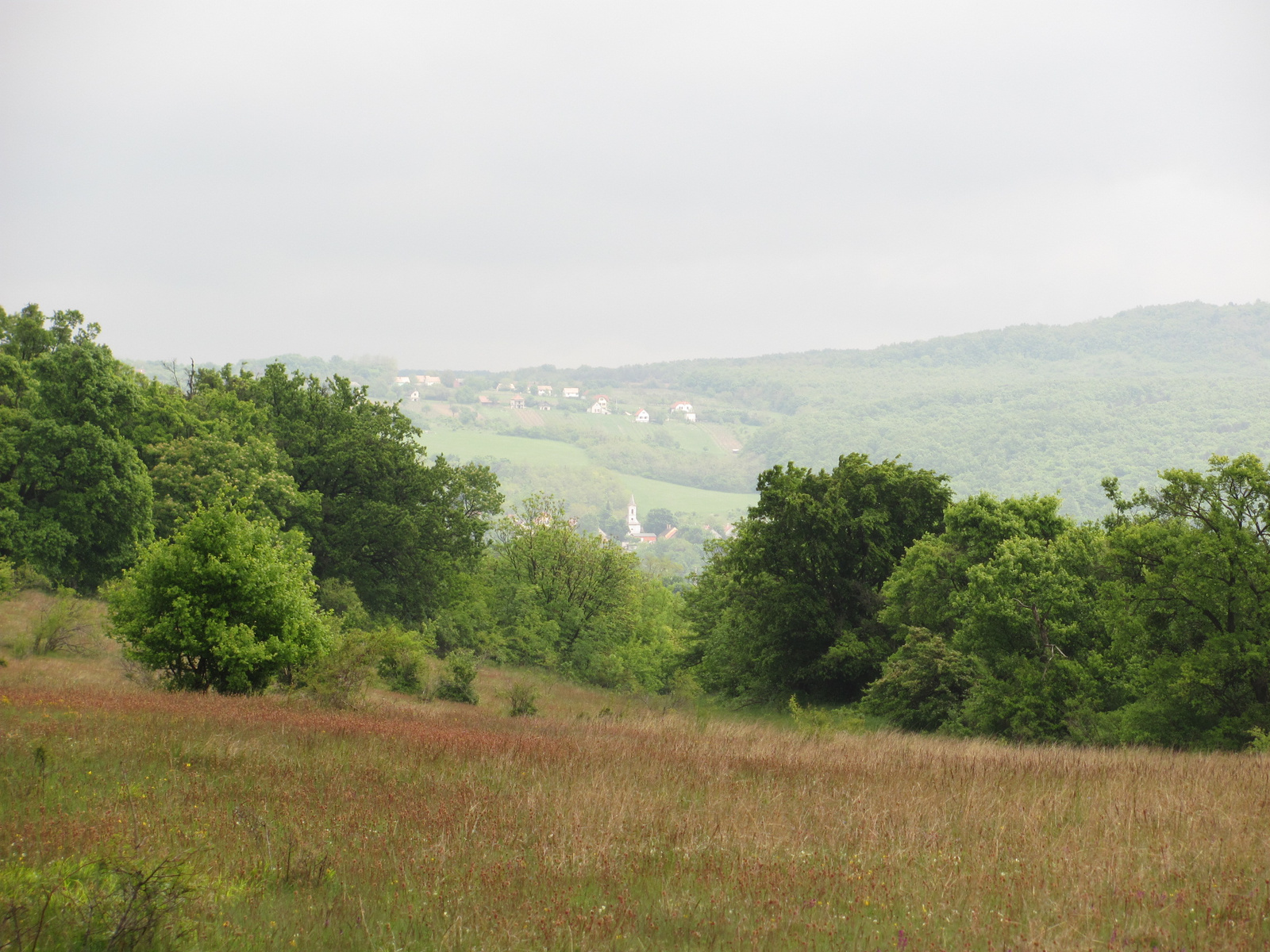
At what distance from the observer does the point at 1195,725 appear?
18.8 m

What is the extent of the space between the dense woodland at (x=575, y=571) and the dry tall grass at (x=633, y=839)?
25.3ft

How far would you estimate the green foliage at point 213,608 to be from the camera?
15211mm

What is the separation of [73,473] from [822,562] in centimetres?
3135

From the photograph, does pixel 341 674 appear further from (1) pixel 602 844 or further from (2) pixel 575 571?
(2) pixel 575 571

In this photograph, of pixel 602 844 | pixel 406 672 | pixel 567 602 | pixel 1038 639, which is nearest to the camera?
pixel 602 844

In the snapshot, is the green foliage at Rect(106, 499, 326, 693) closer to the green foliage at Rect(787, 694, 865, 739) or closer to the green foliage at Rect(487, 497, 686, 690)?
the green foliage at Rect(787, 694, 865, 739)

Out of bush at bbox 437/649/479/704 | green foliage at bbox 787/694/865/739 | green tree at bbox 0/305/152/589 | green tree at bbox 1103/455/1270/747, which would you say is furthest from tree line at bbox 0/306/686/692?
green tree at bbox 1103/455/1270/747

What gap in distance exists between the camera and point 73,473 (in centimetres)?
3400

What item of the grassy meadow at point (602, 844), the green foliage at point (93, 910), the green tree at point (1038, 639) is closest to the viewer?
the green foliage at point (93, 910)

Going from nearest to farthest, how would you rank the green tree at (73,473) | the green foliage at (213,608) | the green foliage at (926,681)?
the green foliage at (213,608) → the green foliage at (926,681) → the green tree at (73,473)

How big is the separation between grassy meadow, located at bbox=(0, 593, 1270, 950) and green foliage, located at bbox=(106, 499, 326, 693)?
5166 mm

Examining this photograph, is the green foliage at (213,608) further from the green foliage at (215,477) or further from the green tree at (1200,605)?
the green foliage at (215,477)

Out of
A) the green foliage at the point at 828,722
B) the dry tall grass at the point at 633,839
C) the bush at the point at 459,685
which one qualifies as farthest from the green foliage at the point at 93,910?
the bush at the point at 459,685

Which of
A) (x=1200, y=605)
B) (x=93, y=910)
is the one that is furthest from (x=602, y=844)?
(x=1200, y=605)
